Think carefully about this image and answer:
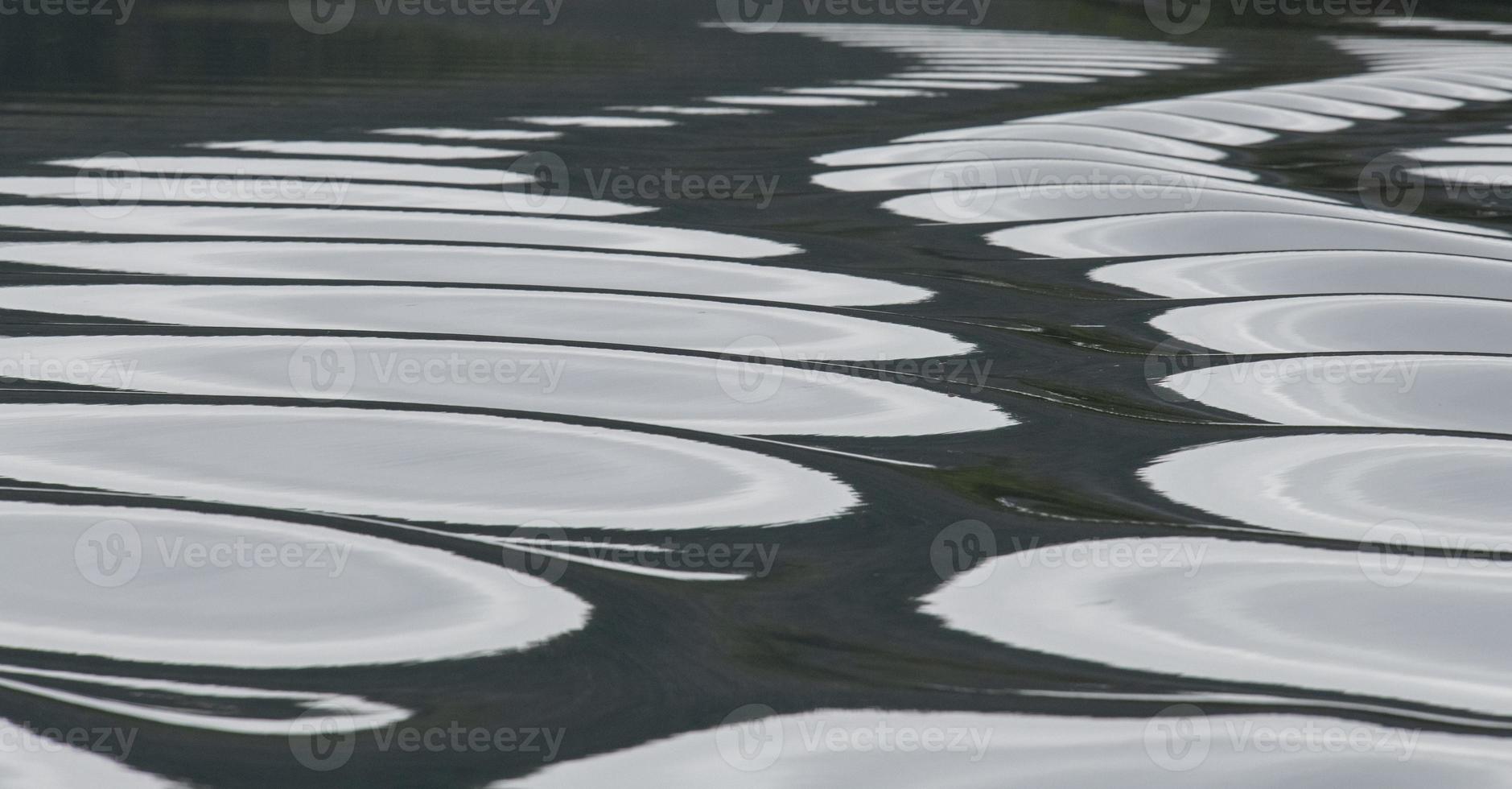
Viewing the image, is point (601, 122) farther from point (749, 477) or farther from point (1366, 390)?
point (749, 477)

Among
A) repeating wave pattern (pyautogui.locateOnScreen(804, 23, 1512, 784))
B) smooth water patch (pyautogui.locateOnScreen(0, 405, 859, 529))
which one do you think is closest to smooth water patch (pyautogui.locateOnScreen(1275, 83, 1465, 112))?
repeating wave pattern (pyautogui.locateOnScreen(804, 23, 1512, 784))

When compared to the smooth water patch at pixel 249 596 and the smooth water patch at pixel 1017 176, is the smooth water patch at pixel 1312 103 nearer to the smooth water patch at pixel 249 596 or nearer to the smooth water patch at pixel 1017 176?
the smooth water patch at pixel 1017 176

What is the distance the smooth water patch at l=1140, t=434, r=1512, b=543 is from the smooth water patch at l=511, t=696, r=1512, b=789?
0.36 meters

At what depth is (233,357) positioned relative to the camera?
5.56 feet

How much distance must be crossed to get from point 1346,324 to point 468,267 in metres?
1.18

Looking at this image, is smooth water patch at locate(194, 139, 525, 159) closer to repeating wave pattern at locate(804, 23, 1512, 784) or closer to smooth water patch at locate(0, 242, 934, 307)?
repeating wave pattern at locate(804, 23, 1512, 784)

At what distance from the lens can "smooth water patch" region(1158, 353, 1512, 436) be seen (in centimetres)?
155

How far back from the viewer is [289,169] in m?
3.33

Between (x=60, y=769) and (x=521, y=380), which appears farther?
(x=521, y=380)

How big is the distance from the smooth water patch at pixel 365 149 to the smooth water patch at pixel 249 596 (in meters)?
2.55

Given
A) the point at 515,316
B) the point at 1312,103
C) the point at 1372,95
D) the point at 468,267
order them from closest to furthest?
1. the point at 515,316
2. the point at 468,267
3. the point at 1312,103
4. the point at 1372,95

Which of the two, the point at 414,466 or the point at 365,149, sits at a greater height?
the point at 365,149

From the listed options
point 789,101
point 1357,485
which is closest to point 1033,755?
point 1357,485

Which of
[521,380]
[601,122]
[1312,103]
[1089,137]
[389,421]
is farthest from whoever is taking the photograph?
[1312,103]
